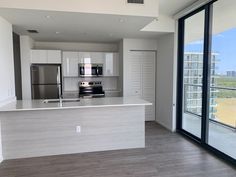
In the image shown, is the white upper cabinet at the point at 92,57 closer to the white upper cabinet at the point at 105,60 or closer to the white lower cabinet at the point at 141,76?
the white upper cabinet at the point at 105,60

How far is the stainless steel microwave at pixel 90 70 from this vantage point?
5676 mm

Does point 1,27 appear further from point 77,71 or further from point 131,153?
point 131,153

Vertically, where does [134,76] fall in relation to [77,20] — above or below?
below

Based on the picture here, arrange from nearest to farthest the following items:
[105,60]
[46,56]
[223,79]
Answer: [223,79]
[46,56]
[105,60]

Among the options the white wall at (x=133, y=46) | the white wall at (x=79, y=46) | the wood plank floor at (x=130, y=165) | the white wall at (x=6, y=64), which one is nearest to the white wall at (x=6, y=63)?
the white wall at (x=6, y=64)

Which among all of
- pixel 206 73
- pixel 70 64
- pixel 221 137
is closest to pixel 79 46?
pixel 70 64

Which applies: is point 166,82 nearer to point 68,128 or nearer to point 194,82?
point 194,82

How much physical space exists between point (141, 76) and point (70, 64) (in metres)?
2.14

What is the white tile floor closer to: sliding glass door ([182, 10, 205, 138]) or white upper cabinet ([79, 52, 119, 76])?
sliding glass door ([182, 10, 205, 138])

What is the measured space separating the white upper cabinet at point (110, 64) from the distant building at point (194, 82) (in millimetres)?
2129

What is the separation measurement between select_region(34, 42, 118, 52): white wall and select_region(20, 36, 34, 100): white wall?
741 mm

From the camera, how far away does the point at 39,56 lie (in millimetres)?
5281

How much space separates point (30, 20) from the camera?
3.43 m

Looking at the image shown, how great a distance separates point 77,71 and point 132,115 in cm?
264
